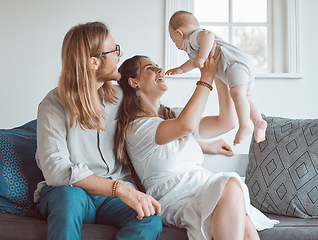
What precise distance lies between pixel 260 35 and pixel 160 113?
55.6 inches

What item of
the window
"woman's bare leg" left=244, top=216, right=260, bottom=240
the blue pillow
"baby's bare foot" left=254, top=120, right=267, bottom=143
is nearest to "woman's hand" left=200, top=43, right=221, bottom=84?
"baby's bare foot" left=254, top=120, right=267, bottom=143

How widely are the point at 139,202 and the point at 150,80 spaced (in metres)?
0.75

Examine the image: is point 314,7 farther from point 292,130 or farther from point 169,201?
point 169,201

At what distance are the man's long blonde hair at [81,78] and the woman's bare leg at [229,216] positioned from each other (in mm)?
667

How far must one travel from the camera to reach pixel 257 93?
2988mm

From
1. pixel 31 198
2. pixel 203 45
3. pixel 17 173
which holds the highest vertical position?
pixel 203 45

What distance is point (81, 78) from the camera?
1873mm

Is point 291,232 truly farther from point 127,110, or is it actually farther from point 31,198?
point 31,198

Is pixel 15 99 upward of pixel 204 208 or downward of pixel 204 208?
upward

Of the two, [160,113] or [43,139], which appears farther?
[160,113]

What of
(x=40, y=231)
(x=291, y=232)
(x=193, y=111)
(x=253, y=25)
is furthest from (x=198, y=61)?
(x=253, y=25)

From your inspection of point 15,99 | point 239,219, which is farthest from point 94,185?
point 15,99

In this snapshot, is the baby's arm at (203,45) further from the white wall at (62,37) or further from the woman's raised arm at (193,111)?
the white wall at (62,37)

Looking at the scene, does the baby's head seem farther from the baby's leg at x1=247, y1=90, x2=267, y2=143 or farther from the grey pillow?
the grey pillow
